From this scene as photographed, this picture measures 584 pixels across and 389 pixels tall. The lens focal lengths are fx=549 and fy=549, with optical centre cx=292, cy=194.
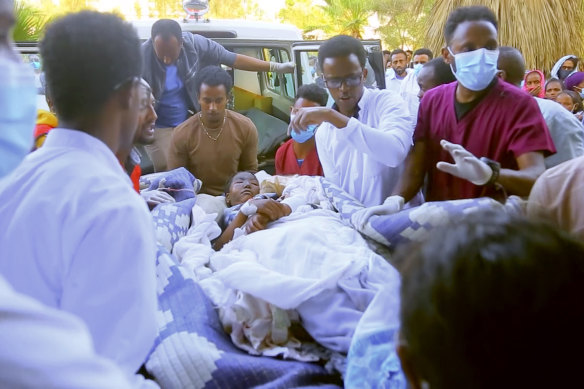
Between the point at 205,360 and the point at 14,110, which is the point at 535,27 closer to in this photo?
the point at 205,360

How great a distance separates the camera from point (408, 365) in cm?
76

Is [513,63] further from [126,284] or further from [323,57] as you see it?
[126,284]

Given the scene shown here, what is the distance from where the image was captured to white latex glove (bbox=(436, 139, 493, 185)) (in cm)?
197

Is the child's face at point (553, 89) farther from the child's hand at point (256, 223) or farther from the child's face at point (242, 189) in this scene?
the child's hand at point (256, 223)

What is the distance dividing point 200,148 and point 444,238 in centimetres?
308

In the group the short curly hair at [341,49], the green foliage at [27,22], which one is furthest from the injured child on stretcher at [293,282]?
the green foliage at [27,22]

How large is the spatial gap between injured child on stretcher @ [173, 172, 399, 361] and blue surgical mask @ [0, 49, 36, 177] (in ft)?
3.22

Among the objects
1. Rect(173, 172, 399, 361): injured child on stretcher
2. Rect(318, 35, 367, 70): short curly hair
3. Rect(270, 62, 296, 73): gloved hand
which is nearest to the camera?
Rect(173, 172, 399, 361): injured child on stretcher

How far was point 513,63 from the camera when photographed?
Answer: 10.3 ft

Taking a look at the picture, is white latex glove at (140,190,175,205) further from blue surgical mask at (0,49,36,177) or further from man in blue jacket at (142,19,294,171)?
blue surgical mask at (0,49,36,177)

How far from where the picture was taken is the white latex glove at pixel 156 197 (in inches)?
114

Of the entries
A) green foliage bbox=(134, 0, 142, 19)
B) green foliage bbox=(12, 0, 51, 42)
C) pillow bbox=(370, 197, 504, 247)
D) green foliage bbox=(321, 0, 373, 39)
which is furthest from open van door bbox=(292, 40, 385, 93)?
green foliage bbox=(321, 0, 373, 39)

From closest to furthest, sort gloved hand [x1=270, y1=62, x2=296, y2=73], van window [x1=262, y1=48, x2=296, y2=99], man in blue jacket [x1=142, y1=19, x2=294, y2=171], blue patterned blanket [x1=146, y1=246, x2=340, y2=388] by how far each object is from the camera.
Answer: blue patterned blanket [x1=146, y1=246, x2=340, y2=388] → man in blue jacket [x1=142, y1=19, x2=294, y2=171] → gloved hand [x1=270, y1=62, x2=296, y2=73] → van window [x1=262, y1=48, x2=296, y2=99]

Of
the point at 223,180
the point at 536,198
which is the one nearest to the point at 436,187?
the point at 536,198
